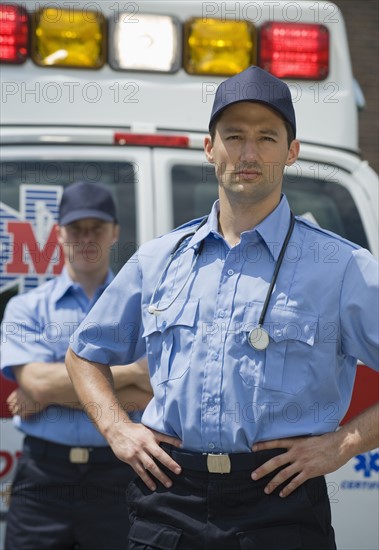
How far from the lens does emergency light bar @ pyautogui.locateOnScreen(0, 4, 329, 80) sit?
172 inches

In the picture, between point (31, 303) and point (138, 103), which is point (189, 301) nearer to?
point (31, 303)

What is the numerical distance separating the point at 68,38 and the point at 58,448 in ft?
5.48

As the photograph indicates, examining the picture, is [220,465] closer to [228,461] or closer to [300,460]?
[228,461]

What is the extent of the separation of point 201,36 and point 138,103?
1.26 ft

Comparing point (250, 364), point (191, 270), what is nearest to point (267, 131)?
point (191, 270)

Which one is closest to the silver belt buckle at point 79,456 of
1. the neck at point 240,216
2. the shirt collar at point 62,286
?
the shirt collar at point 62,286

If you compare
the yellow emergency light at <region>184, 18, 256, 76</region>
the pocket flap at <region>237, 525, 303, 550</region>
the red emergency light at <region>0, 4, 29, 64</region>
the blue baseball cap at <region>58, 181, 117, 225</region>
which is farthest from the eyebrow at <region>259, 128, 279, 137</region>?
the red emergency light at <region>0, 4, 29, 64</region>

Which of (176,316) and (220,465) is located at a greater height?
(176,316)

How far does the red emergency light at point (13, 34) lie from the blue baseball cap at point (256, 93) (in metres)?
1.61

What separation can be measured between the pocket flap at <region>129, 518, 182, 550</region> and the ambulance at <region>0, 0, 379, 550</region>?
3.88 ft

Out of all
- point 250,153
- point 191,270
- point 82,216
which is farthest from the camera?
point 82,216

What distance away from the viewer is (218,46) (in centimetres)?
444

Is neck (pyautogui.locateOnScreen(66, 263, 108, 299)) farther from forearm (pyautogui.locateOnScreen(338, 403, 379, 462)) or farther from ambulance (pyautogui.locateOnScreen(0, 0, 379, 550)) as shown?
forearm (pyautogui.locateOnScreen(338, 403, 379, 462))

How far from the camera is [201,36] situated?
175 inches
